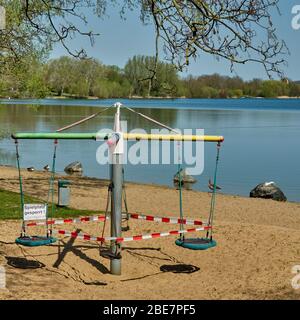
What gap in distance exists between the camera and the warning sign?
883 cm

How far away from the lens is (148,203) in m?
17.5

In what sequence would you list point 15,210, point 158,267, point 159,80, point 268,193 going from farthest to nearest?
point 268,193
point 15,210
point 158,267
point 159,80

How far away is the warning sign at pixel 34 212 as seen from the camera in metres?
8.83

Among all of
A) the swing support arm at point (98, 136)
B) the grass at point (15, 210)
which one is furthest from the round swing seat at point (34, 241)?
the grass at point (15, 210)

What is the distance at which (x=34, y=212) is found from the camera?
8.88 metres

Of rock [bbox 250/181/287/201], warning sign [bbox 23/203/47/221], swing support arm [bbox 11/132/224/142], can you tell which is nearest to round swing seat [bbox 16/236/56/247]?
warning sign [bbox 23/203/47/221]

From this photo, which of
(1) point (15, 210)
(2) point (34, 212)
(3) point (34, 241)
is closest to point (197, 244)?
(3) point (34, 241)

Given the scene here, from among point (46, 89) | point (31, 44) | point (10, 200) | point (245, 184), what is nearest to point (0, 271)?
point (10, 200)

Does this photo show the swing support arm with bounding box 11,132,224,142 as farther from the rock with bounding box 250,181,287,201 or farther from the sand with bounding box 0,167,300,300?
the rock with bounding box 250,181,287,201

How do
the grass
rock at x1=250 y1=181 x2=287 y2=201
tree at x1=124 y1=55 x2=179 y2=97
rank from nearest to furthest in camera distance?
1. tree at x1=124 y1=55 x2=179 y2=97
2. the grass
3. rock at x1=250 y1=181 x2=287 y2=201

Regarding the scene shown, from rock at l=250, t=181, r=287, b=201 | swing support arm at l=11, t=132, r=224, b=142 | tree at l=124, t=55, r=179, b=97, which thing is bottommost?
rock at l=250, t=181, r=287, b=201

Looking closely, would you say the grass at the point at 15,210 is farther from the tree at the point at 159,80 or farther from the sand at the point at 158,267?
the tree at the point at 159,80

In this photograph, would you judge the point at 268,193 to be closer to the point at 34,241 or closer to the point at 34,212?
the point at 34,212

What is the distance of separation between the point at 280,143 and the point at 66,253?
124ft
